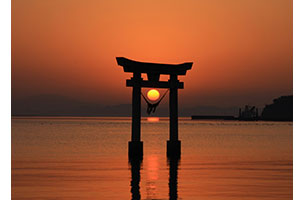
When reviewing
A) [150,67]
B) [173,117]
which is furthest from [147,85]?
[173,117]

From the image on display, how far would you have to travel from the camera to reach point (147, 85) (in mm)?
26906

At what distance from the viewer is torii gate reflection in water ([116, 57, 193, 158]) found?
26.5 metres

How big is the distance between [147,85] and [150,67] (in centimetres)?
79

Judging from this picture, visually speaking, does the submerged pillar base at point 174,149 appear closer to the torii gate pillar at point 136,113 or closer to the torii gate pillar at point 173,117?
the torii gate pillar at point 173,117

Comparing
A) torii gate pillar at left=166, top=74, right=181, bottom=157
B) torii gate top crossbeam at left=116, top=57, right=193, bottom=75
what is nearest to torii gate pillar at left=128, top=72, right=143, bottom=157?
torii gate top crossbeam at left=116, top=57, right=193, bottom=75

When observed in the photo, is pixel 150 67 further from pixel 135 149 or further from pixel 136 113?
pixel 135 149

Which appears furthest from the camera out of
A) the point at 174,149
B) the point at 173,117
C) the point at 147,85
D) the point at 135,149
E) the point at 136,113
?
the point at 174,149

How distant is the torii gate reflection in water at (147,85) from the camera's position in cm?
2650

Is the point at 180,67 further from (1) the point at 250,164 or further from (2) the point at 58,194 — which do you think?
(2) the point at 58,194

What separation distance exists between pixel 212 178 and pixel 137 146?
26.1 ft

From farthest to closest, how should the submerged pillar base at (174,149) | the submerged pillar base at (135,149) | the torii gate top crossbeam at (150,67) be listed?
the submerged pillar base at (174,149) → the submerged pillar base at (135,149) → the torii gate top crossbeam at (150,67)

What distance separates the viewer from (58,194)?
1565cm

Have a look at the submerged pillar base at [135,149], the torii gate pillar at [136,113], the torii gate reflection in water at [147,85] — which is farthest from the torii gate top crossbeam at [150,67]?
the submerged pillar base at [135,149]
